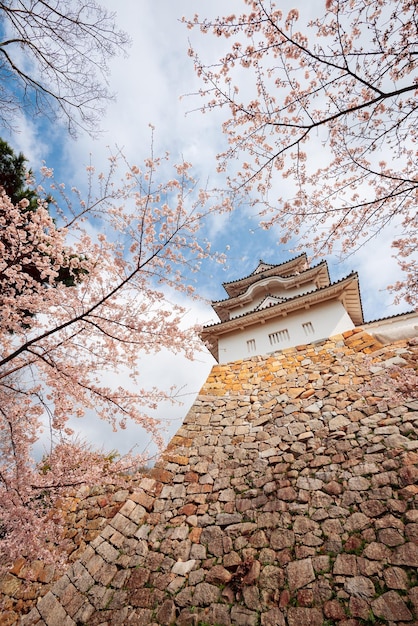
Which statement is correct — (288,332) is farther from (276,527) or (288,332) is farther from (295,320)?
(276,527)

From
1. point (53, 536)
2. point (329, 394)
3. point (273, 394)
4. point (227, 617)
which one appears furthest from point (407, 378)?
point (53, 536)

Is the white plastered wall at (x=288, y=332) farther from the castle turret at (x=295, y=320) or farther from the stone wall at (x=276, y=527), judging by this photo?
the stone wall at (x=276, y=527)

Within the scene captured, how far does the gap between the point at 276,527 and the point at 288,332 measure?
621 centimetres

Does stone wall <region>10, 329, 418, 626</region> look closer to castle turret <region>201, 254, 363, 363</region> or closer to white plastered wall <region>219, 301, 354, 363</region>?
white plastered wall <region>219, 301, 354, 363</region>

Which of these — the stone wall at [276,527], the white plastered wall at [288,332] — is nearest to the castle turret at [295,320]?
the white plastered wall at [288,332]

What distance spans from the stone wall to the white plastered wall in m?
1.88

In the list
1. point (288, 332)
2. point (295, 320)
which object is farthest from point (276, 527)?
point (295, 320)

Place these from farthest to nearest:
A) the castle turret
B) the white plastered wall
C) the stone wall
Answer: the castle turret
the white plastered wall
the stone wall

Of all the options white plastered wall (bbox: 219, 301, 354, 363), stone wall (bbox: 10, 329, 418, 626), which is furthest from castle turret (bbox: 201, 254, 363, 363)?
stone wall (bbox: 10, 329, 418, 626)

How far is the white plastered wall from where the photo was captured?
904 cm

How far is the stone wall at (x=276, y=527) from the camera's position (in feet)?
12.0

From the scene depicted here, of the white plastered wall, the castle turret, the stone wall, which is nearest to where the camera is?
the stone wall

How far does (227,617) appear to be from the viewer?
376 cm

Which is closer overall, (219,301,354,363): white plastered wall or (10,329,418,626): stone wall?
(10,329,418,626): stone wall
